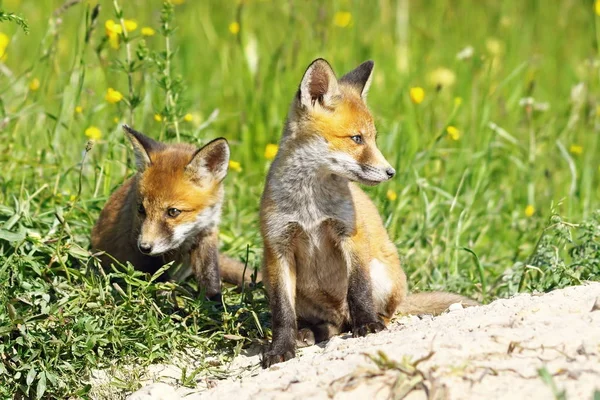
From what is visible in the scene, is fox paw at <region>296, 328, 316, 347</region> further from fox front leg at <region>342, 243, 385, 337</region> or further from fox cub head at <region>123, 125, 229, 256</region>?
fox cub head at <region>123, 125, 229, 256</region>

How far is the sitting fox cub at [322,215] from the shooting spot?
15.3 ft

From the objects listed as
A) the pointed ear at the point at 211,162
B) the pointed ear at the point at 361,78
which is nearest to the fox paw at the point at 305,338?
the pointed ear at the point at 211,162

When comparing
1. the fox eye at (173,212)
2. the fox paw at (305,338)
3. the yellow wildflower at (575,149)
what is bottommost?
the fox paw at (305,338)

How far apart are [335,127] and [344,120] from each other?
0.22ft

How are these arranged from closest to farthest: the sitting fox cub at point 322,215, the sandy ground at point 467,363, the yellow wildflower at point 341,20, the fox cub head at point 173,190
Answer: the sandy ground at point 467,363, the sitting fox cub at point 322,215, the fox cub head at point 173,190, the yellow wildflower at point 341,20

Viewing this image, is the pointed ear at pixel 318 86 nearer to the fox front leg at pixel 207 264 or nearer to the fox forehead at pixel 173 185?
the fox forehead at pixel 173 185

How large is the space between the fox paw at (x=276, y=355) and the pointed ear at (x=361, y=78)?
5.09ft

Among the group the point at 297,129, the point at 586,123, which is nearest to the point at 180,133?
the point at 297,129

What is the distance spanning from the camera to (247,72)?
8.14 metres

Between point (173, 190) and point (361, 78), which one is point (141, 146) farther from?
point (361, 78)

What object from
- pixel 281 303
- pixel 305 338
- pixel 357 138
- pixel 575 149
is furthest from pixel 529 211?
pixel 281 303

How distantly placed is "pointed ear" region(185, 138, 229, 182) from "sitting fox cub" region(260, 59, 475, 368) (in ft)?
2.40

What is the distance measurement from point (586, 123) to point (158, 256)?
4.58 meters

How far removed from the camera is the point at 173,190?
5.51 m
